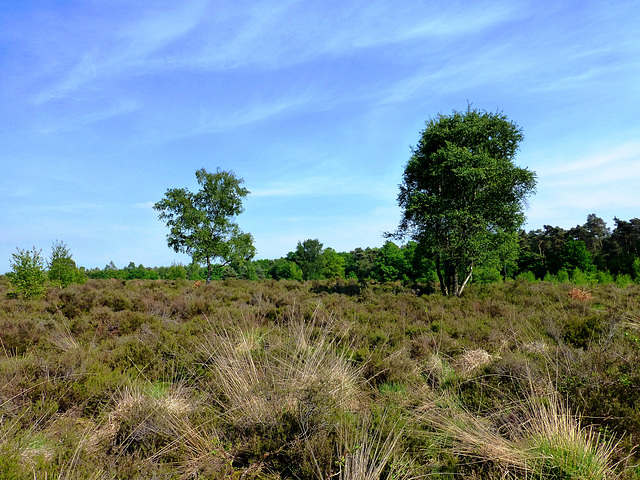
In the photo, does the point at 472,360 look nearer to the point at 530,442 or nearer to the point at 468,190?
the point at 530,442

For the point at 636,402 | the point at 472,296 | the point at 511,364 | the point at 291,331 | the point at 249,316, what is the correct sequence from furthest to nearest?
the point at 472,296, the point at 249,316, the point at 291,331, the point at 511,364, the point at 636,402

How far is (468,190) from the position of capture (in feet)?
61.0

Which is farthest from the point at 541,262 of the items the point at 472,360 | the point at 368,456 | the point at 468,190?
the point at 368,456

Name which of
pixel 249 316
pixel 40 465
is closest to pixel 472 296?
pixel 249 316

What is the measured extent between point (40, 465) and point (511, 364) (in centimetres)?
611

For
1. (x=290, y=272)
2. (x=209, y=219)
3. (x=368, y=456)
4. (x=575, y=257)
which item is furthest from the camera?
(x=290, y=272)

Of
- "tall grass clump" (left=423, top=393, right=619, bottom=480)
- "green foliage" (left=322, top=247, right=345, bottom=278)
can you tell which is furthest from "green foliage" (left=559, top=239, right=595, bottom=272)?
"tall grass clump" (left=423, top=393, right=619, bottom=480)

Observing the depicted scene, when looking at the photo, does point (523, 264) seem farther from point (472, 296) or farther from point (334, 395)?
point (334, 395)

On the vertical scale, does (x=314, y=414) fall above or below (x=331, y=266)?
below

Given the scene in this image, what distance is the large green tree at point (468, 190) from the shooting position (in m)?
18.0

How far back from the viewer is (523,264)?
202 ft

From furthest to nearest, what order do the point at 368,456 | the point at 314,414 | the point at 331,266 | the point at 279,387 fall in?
the point at 331,266 < the point at 279,387 < the point at 314,414 < the point at 368,456

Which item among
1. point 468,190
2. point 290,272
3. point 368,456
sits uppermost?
point 468,190

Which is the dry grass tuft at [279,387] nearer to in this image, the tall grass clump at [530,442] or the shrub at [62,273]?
the tall grass clump at [530,442]
